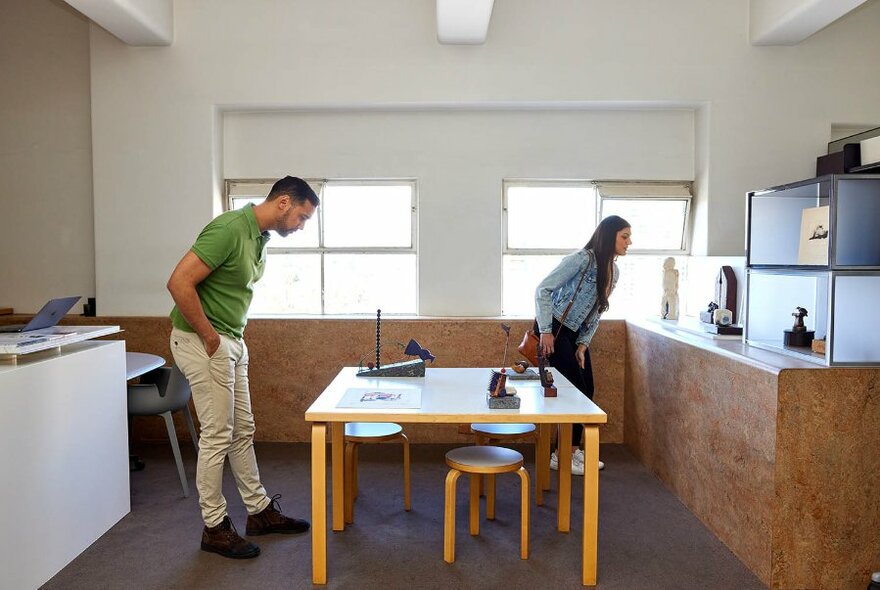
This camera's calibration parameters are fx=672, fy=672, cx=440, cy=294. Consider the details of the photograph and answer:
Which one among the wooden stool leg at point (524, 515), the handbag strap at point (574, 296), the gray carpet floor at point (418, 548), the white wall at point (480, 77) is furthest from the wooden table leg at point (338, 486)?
the white wall at point (480, 77)

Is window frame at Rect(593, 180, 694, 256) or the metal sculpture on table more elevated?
window frame at Rect(593, 180, 694, 256)

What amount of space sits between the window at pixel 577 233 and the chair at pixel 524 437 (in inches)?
65.4

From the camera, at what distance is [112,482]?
357 centimetres

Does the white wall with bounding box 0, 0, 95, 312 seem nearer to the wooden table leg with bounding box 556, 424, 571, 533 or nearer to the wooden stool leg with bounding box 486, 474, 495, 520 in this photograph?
the wooden stool leg with bounding box 486, 474, 495, 520

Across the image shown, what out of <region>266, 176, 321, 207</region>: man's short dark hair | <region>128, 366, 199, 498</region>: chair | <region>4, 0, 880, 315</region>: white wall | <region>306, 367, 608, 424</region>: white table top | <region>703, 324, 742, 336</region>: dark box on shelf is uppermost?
<region>4, 0, 880, 315</region>: white wall

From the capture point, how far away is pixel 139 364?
425 cm

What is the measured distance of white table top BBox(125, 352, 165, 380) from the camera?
399 centimetres

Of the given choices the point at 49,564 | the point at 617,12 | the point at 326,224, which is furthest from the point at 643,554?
the point at 617,12

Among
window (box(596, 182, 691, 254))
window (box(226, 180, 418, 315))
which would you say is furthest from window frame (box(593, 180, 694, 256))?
window (box(226, 180, 418, 315))

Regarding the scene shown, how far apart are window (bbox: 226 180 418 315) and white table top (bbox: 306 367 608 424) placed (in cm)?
187

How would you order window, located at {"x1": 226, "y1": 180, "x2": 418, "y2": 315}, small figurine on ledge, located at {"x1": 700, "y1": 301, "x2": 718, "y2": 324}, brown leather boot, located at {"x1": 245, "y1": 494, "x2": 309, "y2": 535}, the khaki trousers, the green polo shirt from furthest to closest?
window, located at {"x1": 226, "y1": 180, "x2": 418, "y2": 315}, small figurine on ledge, located at {"x1": 700, "y1": 301, "x2": 718, "y2": 324}, brown leather boot, located at {"x1": 245, "y1": 494, "x2": 309, "y2": 535}, the khaki trousers, the green polo shirt

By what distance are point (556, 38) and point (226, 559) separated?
4.17 metres

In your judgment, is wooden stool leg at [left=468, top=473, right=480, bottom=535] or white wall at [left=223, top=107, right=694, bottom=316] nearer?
wooden stool leg at [left=468, top=473, right=480, bottom=535]

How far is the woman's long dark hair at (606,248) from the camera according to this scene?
4.10 metres
